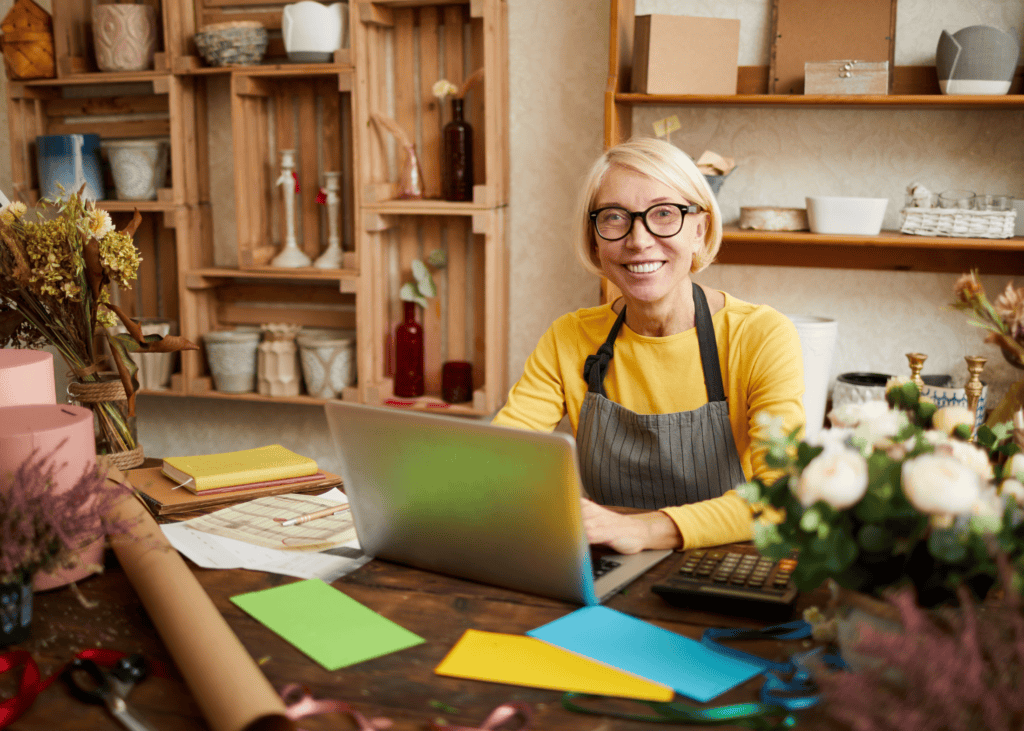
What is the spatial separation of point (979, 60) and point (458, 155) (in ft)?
4.94

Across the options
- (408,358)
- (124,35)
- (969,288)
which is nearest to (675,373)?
(969,288)

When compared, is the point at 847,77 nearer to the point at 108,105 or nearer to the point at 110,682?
A: the point at 110,682

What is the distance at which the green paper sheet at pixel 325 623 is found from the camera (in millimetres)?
950

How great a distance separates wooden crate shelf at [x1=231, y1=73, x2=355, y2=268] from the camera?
3.11m

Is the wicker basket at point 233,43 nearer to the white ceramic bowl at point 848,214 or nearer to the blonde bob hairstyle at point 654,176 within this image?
the blonde bob hairstyle at point 654,176

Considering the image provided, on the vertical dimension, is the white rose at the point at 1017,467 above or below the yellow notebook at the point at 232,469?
above

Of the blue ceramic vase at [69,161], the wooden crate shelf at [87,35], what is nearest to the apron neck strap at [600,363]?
the wooden crate shelf at [87,35]

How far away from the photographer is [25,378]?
52.8 inches

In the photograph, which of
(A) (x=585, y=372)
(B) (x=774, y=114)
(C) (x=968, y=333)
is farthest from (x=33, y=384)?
(C) (x=968, y=333)

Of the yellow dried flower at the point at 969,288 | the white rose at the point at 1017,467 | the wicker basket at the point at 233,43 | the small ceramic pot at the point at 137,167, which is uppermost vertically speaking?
the wicker basket at the point at 233,43

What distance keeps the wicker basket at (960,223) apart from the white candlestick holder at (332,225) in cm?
179

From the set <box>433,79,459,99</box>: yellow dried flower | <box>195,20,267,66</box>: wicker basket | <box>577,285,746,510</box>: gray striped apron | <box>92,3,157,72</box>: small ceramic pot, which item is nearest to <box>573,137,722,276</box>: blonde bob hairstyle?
<box>577,285,746,510</box>: gray striped apron

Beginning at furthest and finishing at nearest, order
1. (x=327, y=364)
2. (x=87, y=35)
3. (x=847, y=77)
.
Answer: (x=87, y=35)
(x=327, y=364)
(x=847, y=77)

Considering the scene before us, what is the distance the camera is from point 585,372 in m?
1.83
